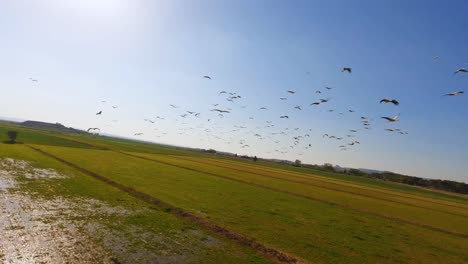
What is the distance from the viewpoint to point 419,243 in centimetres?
2716

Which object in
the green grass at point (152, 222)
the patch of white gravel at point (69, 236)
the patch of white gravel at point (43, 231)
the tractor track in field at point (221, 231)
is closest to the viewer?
the patch of white gravel at point (43, 231)

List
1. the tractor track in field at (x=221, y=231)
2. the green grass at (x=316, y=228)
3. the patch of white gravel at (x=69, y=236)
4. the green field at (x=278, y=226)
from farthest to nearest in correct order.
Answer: the green grass at (x=316, y=228), the green field at (x=278, y=226), the tractor track in field at (x=221, y=231), the patch of white gravel at (x=69, y=236)

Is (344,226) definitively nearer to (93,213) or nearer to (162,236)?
(162,236)

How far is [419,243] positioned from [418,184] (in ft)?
511

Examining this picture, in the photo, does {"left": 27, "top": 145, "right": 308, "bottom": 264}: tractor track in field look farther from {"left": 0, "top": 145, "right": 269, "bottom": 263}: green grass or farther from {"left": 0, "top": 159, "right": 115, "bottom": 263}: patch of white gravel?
{"left": 0, "top": 159, "right": 115, "bottom": 263}: patch of white gravel

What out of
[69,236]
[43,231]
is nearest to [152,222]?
[69,236]

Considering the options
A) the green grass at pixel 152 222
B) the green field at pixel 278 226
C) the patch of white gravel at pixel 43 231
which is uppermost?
the green field at pixel 278 226

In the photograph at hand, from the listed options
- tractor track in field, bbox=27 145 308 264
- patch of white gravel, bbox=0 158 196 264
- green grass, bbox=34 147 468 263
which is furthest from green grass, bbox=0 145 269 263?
green grass, bbox=34 147 468 263

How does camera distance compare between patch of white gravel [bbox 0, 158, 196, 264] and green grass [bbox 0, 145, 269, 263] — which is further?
green grass [bbox 0, 145, 269, 263]

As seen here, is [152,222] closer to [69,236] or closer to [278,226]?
[69,236]

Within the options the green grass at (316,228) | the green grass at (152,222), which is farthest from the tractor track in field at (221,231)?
the green grass at (316,228)

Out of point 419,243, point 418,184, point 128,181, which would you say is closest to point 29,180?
point 128,181

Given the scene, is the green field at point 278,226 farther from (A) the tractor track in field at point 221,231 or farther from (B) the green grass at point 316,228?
(A) the tractor track in field at point 221,231

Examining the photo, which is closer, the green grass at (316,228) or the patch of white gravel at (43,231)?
the patch of white gravel at (43,231)
